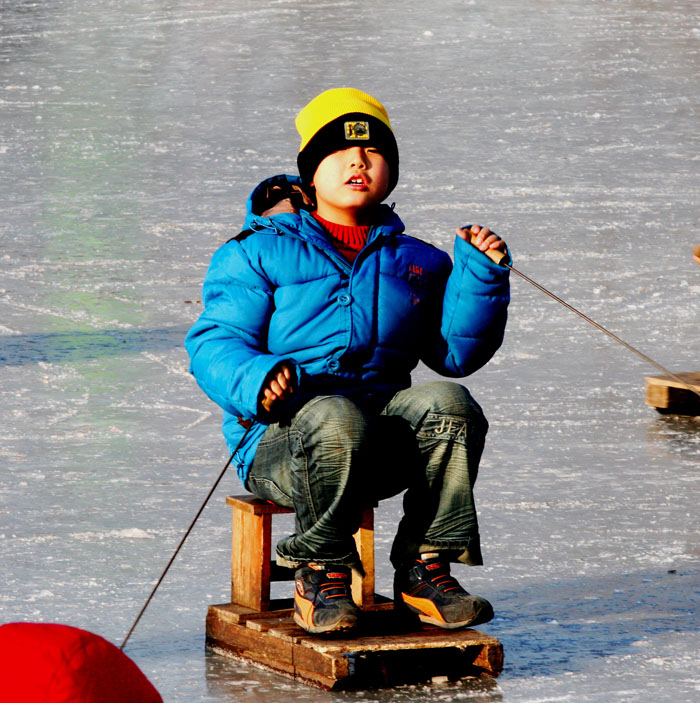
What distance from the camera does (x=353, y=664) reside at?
127 inches

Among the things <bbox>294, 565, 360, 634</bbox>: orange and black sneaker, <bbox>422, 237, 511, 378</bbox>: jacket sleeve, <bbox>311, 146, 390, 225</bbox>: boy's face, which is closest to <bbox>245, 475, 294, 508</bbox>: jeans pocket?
<bbox>294, 565, 360, 634</bbox>: orange and black sneaker

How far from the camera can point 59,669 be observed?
1.83 metres

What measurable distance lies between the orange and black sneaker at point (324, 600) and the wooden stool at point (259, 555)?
5.6 inches

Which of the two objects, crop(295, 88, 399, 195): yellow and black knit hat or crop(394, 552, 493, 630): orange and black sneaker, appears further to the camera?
crop(295, 88, 399, 195): yellow and black knit hat

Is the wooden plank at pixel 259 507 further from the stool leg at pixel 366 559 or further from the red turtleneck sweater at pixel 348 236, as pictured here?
the red turtleneck sweater at pixel 348 236

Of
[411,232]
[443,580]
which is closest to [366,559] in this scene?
[443,580]

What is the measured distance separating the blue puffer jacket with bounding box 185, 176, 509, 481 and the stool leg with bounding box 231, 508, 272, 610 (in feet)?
0.39

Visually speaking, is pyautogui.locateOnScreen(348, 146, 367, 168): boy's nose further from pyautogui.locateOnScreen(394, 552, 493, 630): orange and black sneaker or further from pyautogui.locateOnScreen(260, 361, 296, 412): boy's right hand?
pyautogui.locateOnScreen(394, 552, 493, 630): orange and black sneaker

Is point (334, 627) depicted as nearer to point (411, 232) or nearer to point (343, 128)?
point (343, 128)

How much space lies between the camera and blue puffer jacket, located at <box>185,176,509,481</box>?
10.8 feet

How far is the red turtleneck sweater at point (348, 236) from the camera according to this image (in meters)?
3.41

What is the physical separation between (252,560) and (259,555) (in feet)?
0.08

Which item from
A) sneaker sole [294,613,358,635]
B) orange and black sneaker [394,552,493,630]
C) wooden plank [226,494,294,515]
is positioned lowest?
sneaker sole [294,613,358,635]

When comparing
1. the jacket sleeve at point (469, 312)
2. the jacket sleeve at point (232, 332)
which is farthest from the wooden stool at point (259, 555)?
the jacket sleeve at point (469, 312)
